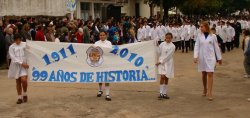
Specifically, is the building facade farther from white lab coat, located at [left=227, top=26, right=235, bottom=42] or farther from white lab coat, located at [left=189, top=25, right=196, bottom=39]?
white lab coat, located at [left=227, top=26, right=235, bottom=42]

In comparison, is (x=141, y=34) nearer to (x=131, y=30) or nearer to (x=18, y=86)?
(x=131, y=30)

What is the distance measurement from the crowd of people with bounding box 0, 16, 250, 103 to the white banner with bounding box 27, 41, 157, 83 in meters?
0.26

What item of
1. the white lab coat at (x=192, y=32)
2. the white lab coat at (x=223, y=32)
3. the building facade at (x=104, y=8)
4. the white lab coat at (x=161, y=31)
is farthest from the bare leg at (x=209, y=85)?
the building facade at (x=104, y=8)

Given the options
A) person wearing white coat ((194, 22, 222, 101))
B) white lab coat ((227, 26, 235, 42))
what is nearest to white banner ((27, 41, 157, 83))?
person wearing white coat ((194, 22, 222, 101))

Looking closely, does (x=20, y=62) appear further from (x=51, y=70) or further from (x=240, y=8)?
(x=240, y=8)

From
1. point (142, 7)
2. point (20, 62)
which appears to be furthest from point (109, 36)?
point (142, 7)

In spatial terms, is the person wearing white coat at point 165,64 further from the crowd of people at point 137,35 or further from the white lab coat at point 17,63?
the white lab coat at point 17,63

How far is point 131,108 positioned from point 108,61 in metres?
1.63

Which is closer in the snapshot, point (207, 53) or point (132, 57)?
point (207, 53)

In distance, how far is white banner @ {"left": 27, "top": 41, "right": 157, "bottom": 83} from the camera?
1138 centimetres

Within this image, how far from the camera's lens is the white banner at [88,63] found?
11.4m

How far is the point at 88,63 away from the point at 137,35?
Result: 657 inches

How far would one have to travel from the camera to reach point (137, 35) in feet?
91.8

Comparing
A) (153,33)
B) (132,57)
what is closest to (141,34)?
(153,33)
